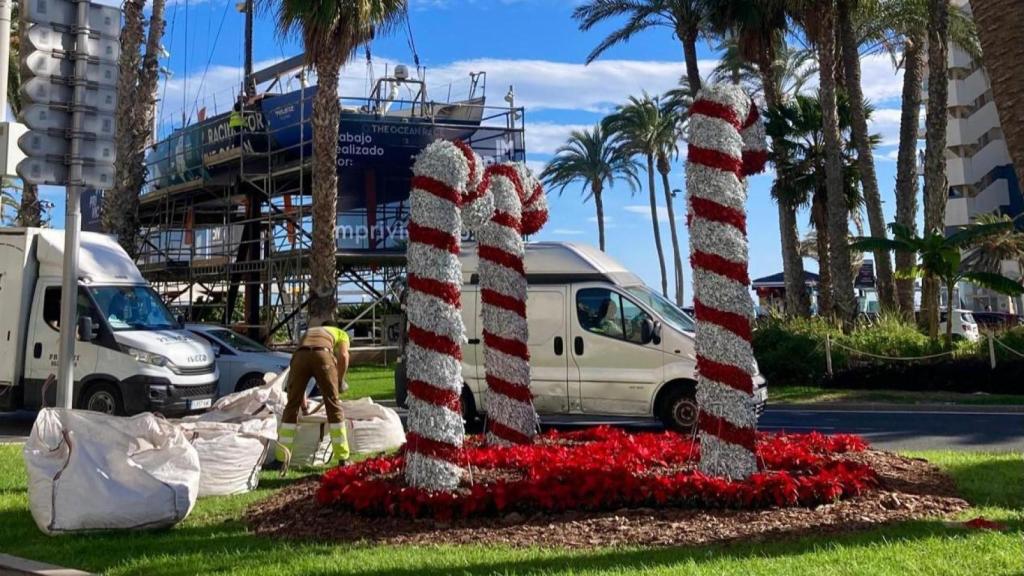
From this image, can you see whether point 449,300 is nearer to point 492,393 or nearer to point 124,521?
point 492,393

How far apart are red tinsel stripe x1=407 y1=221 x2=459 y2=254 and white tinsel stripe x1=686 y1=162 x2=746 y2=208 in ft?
6.90

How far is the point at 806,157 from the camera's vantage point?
2747cm

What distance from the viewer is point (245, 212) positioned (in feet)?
102

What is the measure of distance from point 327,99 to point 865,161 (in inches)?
553

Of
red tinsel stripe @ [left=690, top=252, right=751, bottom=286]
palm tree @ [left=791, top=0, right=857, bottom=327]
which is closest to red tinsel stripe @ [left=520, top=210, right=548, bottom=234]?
red tinsel stripe @ [left=690, top=252, right=751, bottom=286]

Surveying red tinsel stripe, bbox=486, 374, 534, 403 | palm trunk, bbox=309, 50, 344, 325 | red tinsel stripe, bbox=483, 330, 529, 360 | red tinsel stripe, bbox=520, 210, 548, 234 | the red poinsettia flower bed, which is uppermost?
palm trunk, bbox=309, 50, 344, 325

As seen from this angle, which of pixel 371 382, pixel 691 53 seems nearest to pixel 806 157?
pixel 691 53

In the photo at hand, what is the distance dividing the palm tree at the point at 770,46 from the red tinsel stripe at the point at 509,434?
1898cm

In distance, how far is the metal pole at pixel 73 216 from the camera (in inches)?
340

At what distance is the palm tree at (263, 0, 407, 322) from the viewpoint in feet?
65.1

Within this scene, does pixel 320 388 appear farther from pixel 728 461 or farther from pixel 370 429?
pixel 728 461

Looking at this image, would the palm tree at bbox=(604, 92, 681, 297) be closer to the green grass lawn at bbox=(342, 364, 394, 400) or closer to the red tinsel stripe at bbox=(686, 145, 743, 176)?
the green grass lawn at bbox=(342, 364, 394, 400)

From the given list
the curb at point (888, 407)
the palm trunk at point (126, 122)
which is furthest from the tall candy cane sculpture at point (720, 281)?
the palm trunk at point (126, 122)

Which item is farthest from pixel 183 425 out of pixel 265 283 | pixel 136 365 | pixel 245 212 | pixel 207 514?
pixel 245 212
